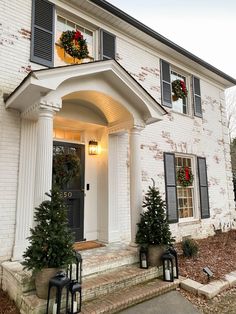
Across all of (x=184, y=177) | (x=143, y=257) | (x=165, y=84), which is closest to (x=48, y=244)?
(x=143, y=257)

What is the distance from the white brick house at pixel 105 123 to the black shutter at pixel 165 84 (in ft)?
0.11

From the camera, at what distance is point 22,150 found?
3.87m

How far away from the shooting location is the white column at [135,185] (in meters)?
4.16

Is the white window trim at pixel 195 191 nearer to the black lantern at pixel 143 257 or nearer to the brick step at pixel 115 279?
the black lantern at pixel 143 257

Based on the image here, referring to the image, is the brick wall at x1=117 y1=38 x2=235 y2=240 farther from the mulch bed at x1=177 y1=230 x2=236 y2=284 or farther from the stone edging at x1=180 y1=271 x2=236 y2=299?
the stone edging at x1=180 y1=271 x2=236 y2=299

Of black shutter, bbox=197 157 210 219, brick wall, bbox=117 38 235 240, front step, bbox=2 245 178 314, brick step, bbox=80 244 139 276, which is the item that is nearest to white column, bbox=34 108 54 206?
front step, bbox=2 245 178 314

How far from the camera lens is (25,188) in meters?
3.83

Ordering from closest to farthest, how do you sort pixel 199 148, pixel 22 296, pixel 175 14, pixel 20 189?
pixel 22 296
pixel 20 189
pixel 199 148
pixel 175 14

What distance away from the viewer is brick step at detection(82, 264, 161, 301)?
9.75 feet

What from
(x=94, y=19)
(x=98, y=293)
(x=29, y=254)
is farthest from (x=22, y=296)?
(x=94, y=19)

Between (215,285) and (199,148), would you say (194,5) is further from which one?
(215,285)

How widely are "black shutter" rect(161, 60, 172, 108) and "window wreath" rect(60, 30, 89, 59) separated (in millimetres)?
2453

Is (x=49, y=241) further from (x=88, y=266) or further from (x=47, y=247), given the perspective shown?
(x=88, y=266)

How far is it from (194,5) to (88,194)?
23.0 ft
